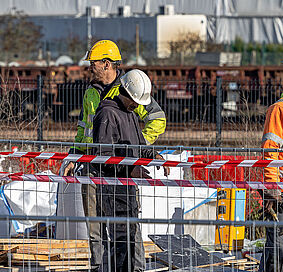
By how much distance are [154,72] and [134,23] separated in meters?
28.2

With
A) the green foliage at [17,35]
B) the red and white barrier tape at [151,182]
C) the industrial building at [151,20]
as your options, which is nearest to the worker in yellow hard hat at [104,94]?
the red and white barrier tape at [151,182]

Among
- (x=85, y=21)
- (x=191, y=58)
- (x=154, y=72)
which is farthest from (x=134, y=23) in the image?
(x=154, y=72)

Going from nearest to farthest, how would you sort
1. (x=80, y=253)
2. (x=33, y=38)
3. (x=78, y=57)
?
(x=80, y=253), (x=78, y=57), (x=33, y=38)

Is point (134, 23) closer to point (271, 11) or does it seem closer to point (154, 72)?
point (271, 11)

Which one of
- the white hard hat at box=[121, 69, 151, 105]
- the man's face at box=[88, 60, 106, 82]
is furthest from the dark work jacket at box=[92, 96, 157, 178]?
the man's face at box=[88, 60, 106, 82]

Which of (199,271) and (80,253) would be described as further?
(80,253)

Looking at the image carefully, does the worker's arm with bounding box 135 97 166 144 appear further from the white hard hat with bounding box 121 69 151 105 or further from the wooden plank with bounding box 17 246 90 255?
the wooden plank with bounding box 17 246 90 255

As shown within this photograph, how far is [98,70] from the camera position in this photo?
243 inches

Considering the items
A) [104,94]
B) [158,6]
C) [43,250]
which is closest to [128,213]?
[104,94]

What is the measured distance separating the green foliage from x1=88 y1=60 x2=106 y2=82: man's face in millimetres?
38686

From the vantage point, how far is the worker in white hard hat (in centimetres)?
535

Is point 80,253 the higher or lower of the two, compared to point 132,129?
lower

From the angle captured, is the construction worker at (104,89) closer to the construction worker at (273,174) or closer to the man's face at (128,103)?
the man's face at (128,103)

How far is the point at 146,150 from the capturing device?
577 cm
